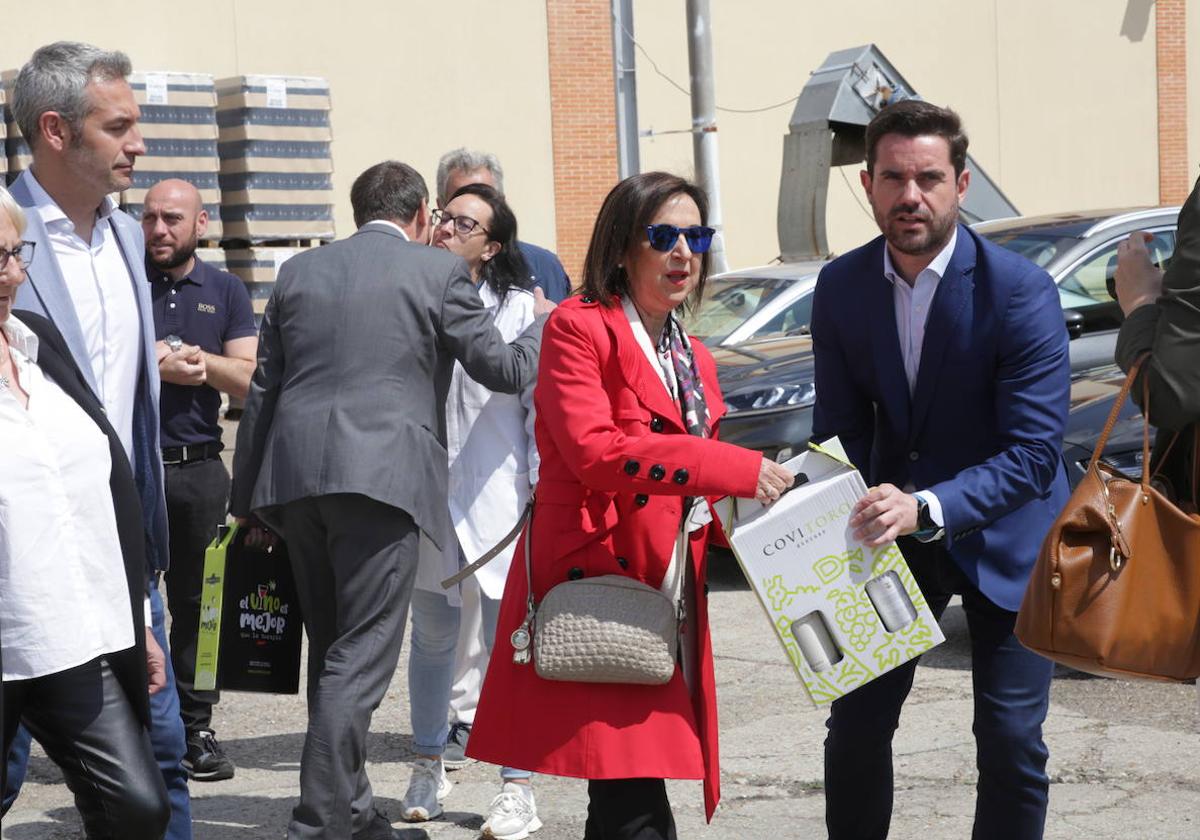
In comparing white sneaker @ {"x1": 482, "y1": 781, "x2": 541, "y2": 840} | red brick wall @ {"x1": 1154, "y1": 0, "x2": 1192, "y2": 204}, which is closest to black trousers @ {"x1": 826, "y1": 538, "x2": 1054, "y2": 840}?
white sneaker @ {"x1": 482, "y1": 781, "x2": 541, "y2": 840}

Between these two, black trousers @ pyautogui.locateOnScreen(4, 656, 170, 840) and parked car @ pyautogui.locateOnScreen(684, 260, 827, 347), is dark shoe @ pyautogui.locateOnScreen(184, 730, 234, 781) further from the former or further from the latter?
parked car @ pyautogui.locateOnScreen(684, 260, 827, 347)

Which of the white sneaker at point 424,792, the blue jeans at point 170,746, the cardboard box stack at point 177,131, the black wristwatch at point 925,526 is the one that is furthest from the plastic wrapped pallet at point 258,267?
the black wristwatch at point 925,526

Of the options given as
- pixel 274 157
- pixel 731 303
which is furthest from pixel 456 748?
pixel 274 157

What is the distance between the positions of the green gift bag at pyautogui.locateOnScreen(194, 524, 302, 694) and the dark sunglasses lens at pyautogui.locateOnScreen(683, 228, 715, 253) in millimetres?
2132

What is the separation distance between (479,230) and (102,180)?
175 cm

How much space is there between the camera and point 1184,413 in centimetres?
323

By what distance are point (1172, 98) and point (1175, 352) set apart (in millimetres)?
27154

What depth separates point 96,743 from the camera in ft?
11.5

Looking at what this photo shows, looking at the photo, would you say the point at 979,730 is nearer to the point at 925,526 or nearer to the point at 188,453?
the point at 925,526

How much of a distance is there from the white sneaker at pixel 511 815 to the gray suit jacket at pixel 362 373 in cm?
90

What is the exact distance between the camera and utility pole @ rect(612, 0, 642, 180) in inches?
839

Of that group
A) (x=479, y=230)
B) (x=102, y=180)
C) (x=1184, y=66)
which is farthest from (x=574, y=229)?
(x=102, y=180)

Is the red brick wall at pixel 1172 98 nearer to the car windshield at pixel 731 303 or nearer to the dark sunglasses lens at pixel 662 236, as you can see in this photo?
the car windshield at pixel 731 303

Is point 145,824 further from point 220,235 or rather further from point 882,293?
point 220,235
